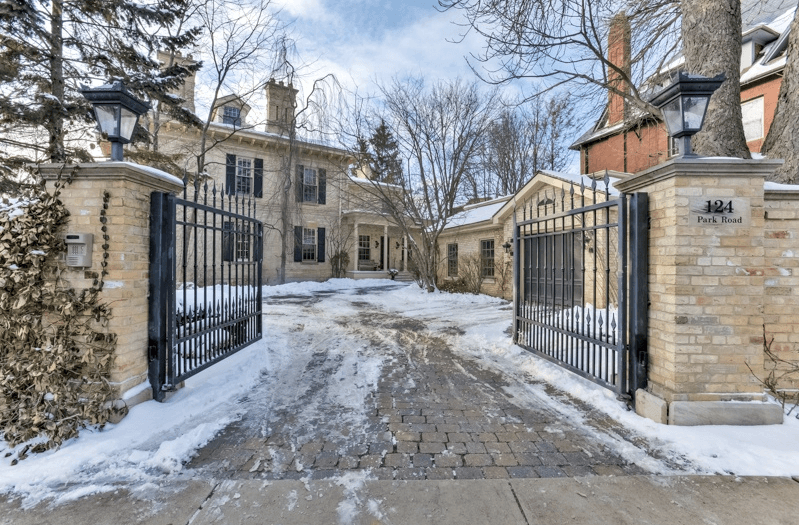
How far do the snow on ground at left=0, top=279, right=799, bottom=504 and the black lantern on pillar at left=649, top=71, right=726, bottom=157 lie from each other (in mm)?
2311

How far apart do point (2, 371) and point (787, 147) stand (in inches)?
319

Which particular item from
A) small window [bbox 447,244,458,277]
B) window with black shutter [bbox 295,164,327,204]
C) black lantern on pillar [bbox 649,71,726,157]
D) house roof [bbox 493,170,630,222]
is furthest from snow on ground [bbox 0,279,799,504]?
window with black shutter [bbox 295,164,327,204]

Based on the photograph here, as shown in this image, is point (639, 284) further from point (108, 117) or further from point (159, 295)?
point (108, 117)

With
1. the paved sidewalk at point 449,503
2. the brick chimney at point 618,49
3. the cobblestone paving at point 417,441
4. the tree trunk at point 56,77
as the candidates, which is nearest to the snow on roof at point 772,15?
the brick chimney at point 618,49

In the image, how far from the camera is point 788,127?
4.27m

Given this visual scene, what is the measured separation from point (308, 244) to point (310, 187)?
2903mm

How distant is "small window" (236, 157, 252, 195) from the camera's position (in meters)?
16.5

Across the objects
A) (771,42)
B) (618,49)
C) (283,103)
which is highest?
(771,42)

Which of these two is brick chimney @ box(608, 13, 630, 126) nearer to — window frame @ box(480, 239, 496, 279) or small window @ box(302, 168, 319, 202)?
window frame @ box(480, 239, 496, 279)

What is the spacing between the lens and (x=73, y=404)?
2.77m

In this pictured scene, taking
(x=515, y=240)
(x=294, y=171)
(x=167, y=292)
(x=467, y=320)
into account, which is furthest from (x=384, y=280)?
(x=167, y=292)

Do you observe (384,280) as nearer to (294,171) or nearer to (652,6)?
(294,171)

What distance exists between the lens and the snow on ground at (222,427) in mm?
2299

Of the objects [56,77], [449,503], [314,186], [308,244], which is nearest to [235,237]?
[449,503]
